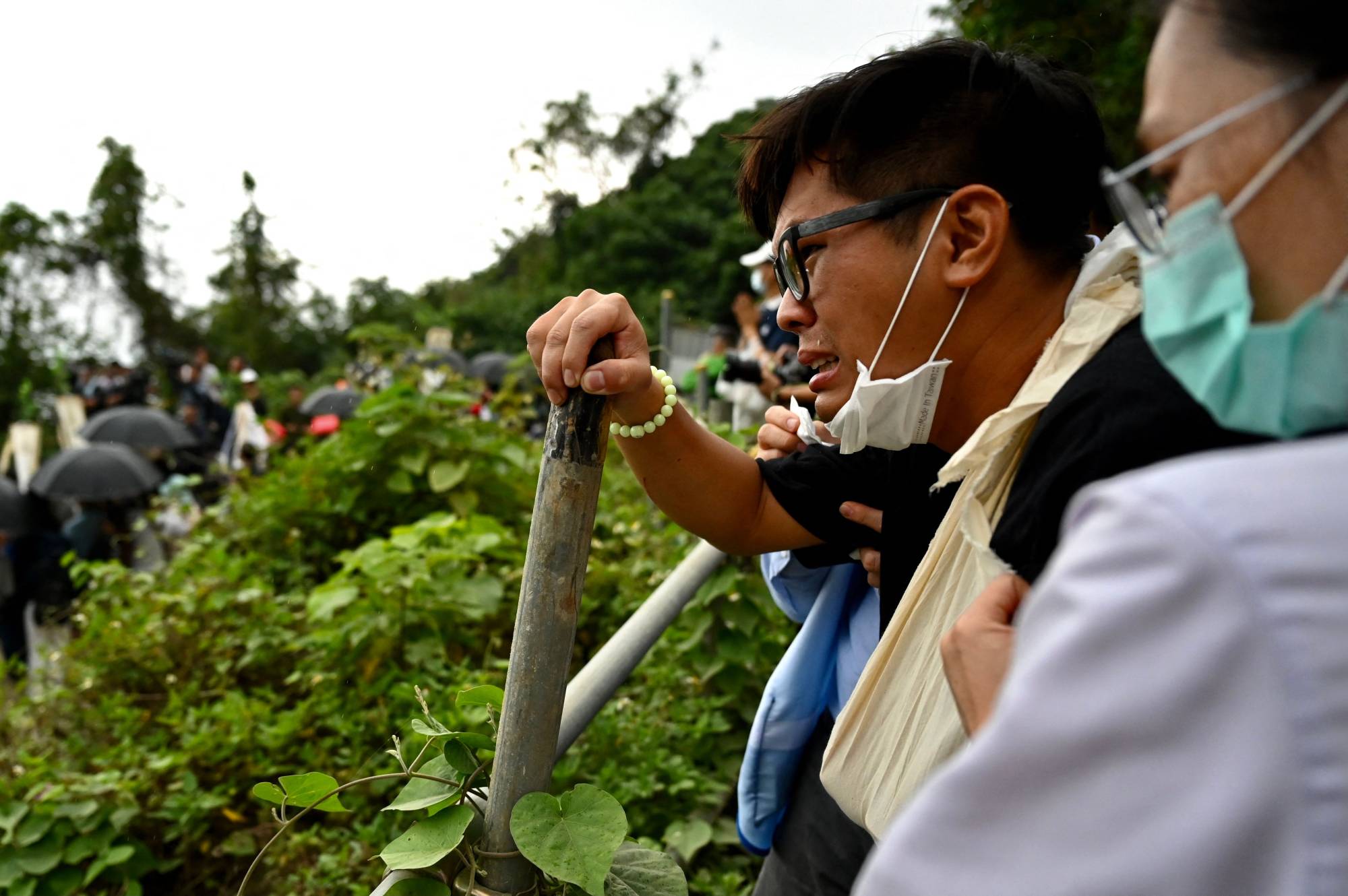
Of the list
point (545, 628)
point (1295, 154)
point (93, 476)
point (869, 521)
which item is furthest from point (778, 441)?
point (93, 476)

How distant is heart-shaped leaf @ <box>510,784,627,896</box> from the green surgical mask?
2.86 feet

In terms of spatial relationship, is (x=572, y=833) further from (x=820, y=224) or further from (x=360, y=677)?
(x=360, y=677)

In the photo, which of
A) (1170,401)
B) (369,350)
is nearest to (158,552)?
(369,350)

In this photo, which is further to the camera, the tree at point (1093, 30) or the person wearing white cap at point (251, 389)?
the person wearing white cap at point (251, 389)

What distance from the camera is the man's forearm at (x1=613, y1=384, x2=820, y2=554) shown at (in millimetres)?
1746

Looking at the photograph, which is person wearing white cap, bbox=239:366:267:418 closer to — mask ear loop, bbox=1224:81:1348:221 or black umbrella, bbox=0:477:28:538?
black umbrella, bbox=0:477:28:538

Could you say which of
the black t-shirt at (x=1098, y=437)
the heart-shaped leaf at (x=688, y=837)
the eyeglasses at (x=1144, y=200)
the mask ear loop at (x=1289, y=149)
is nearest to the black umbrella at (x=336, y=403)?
the heart-shaped leaf at (x=688, y=837)

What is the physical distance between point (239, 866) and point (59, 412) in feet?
28.8

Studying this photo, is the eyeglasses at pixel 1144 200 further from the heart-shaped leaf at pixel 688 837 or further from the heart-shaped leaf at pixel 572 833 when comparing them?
the heart-shaped leaf at pixel 688 837

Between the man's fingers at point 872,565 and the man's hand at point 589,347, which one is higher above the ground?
the man's hand at point 589,347

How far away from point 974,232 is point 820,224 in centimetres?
23

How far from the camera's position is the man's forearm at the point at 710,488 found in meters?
1.75

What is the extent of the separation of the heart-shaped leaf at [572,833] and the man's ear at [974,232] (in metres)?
0.88

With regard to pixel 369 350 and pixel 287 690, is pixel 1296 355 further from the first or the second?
pixel 369 350
